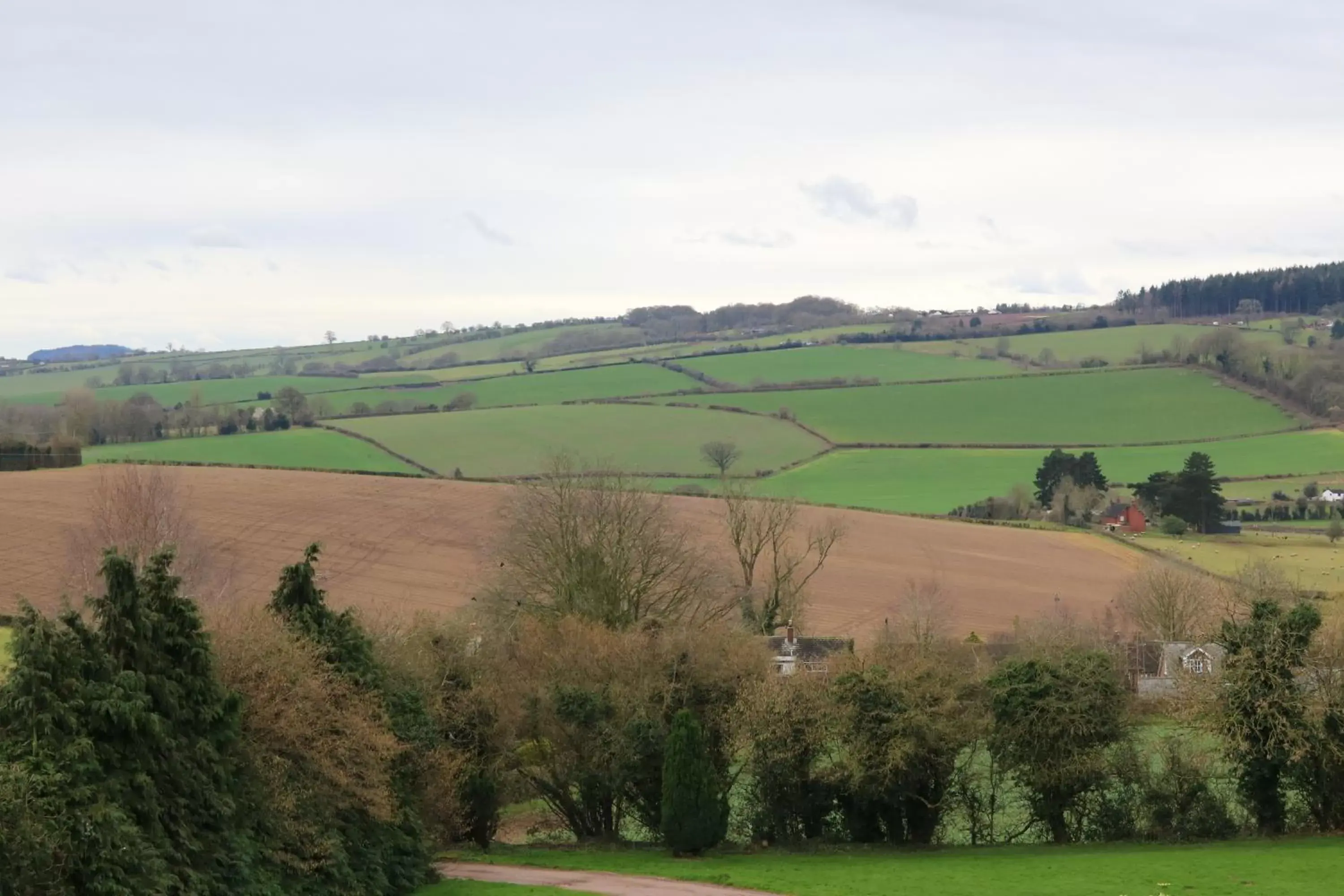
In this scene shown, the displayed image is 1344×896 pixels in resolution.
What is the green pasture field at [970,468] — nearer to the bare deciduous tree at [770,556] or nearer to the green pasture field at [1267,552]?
the green pasture field at [1267,552]

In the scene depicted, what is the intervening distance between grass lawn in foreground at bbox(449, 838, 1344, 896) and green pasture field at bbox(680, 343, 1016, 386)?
384ft

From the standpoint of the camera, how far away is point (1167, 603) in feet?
218

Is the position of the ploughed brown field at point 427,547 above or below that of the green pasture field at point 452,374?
below

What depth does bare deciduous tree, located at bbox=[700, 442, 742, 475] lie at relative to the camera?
112 meters

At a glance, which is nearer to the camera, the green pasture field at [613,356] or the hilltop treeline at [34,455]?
the hilltop treeline at [34,455]

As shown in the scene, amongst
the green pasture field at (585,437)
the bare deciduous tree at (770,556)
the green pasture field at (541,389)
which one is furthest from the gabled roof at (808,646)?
the green pasture field at (541,389)

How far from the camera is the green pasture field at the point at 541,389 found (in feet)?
486

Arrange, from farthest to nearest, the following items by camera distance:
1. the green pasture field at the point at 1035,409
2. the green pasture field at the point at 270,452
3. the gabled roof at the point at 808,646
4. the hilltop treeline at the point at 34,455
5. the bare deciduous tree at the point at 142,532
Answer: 1. the green pasture field at the point at 1035,409
2. the green pasture field at the point at 270,452
3. the hilltop treeline at the point at 34,455
4. the gabled roof at the point at 808,646
5. the bare deciduous tree at the point at 142,532

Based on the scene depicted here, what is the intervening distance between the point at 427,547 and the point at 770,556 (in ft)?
60.6

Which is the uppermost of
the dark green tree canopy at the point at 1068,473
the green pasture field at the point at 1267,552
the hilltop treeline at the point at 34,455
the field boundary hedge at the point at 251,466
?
the hilltop treeline at the point at 34,455

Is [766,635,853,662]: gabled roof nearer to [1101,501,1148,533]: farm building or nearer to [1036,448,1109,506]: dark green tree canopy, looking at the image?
[1101,501,1148,533]: farm building

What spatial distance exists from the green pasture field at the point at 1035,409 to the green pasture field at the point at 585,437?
24.9 ft

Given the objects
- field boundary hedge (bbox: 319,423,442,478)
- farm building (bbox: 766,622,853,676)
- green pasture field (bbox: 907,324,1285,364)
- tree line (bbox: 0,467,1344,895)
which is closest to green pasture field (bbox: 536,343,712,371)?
green pasture field (bbox: 907,324,1285,364)

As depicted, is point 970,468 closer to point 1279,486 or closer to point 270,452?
point 1279,486
